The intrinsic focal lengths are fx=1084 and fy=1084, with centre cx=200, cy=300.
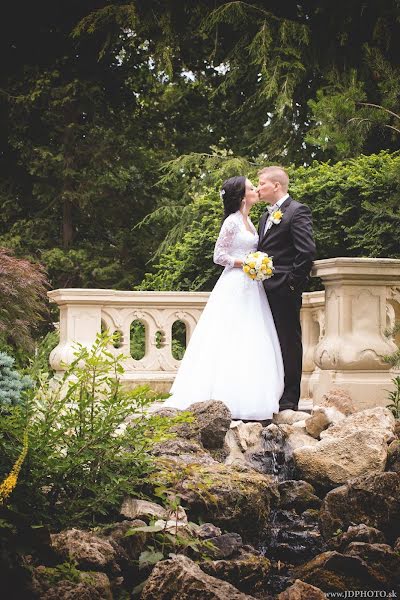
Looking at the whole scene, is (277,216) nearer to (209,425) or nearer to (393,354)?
(393,354)

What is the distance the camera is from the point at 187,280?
42.2ft

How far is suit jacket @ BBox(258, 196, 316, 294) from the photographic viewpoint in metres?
8.19

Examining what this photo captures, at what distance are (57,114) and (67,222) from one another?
6.83 feet

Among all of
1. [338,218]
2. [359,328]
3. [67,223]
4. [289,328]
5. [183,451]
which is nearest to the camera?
[183,451]

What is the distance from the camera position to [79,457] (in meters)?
5.61

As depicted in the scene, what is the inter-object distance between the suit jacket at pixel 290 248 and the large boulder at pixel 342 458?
153cm

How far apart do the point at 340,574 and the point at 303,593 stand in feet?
1.63

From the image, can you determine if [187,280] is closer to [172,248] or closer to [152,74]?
[172,248]

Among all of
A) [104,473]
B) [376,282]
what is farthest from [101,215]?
[104,473]

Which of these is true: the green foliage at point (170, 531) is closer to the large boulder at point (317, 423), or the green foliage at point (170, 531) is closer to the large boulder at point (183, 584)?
the large boulder at point (183, 584)

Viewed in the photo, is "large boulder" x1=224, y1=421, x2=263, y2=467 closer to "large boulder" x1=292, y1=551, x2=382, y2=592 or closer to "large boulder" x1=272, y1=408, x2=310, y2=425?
"large boulder" x1=272, y1=408, x2=310, y2=425

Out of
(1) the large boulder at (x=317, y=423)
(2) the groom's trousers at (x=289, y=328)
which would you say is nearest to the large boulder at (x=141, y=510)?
(1) the large boulder at (x=317, y=423)

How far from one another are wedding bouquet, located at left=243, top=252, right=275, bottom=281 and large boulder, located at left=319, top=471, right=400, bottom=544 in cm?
218

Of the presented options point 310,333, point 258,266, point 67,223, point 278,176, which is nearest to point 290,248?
point 258,266
